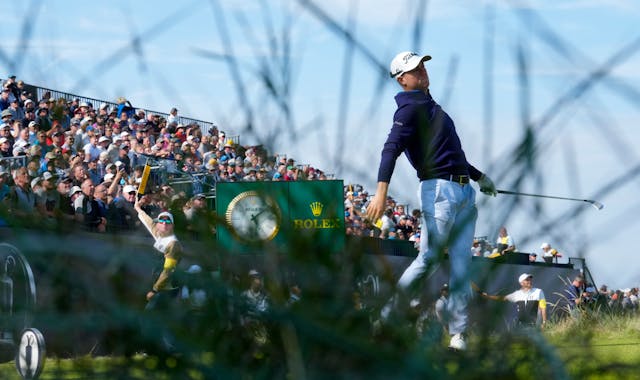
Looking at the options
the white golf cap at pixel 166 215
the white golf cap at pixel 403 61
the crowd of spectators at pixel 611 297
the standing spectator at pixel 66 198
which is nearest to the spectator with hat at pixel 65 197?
the standing spectator at pixel 66 198

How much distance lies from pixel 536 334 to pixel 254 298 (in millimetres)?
363

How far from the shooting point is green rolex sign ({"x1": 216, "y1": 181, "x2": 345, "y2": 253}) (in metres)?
1.11

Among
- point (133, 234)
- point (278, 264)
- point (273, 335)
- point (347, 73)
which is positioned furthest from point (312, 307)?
point (347, 73)

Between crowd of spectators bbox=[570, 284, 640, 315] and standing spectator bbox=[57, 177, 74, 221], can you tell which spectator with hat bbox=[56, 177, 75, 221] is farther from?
crowd of spectators bbox=[570, 284, 640, 315]

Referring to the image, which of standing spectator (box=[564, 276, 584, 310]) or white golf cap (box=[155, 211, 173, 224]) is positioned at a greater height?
white golf cap (box=[155, 211, 173, 224])

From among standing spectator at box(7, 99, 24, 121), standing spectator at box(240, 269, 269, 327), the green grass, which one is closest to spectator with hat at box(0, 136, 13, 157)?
standing spectator at box(7, 99, 24, 121)

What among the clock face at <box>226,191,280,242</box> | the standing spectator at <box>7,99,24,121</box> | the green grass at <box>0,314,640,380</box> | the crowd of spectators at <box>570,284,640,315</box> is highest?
the standing spectator at <box>7,99,24,121</box>

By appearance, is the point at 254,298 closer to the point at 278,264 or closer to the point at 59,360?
the point at 278,264

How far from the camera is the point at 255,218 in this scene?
118 centimetres

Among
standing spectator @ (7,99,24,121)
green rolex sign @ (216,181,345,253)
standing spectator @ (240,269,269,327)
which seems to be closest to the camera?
green rolex sign @ (216,181,345,253)

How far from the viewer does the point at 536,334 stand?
3.92 ft

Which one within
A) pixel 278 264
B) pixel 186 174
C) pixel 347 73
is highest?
pixel 347 73

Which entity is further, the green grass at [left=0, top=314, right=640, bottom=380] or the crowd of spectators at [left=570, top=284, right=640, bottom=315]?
the crowd of spectators at [left=570, top=284, right=640, bottom=315]

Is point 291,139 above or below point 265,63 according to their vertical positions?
below
